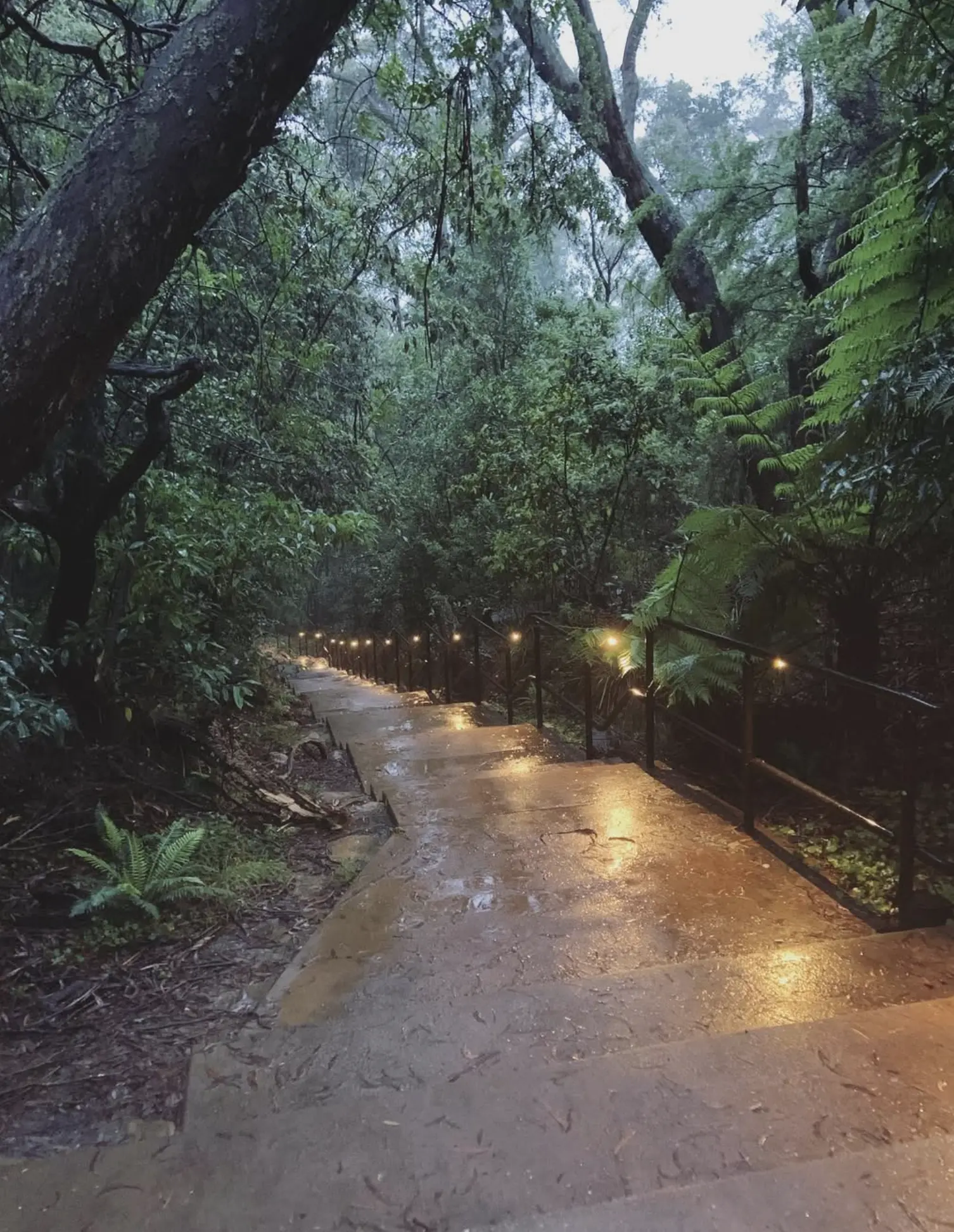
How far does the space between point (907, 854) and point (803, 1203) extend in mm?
1545

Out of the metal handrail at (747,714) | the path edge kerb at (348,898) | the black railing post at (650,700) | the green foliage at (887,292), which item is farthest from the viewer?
the black railing post at (650,700)

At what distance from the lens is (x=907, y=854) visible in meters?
2.71

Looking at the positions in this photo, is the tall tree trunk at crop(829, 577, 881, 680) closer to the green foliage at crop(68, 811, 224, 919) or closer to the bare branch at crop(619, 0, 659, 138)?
the green foliage at crop(68, 811, 224, 919)

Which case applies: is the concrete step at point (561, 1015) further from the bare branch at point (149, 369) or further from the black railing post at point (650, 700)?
the bare branch at point (149, 369)

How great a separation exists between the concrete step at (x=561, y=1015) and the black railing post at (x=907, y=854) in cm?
18

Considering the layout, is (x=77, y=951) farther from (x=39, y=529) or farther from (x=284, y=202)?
(x=284, y=202)

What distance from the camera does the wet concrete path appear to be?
153 centimetres

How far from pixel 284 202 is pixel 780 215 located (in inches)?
178

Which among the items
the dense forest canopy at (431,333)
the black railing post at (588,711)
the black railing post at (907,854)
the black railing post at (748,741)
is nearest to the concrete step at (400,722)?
the dense forest canopy at (431,333)

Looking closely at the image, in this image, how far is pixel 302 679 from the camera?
1756 cm

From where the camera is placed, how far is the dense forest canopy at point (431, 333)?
6.52 ft

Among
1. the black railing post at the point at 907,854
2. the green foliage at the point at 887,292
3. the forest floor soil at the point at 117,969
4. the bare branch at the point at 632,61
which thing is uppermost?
the bare branch at the point at 632,61

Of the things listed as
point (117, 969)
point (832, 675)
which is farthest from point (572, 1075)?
point (832, 675)

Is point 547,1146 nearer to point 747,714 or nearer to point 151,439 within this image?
point 747,714
